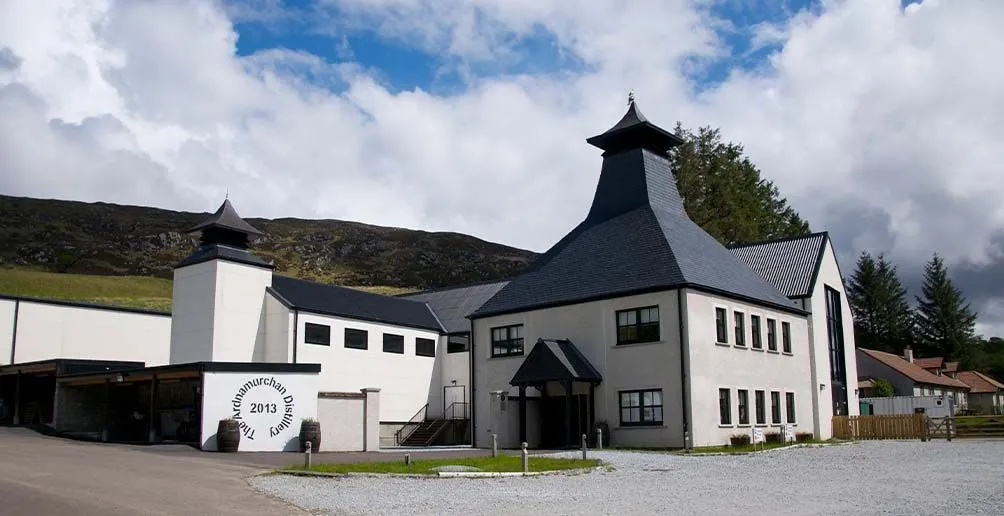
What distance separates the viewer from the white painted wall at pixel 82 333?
4238cm

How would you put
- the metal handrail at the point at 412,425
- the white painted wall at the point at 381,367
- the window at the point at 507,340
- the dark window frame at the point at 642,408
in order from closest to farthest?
the dark window frame at the point at 642,408, the window at the point at 507,340, the white painted wall at the point at 381,367, the metal handrail at the point at 412,425

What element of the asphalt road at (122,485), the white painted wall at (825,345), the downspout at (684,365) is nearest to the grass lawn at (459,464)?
the asphalt road at (122,485)

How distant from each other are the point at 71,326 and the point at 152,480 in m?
30.4

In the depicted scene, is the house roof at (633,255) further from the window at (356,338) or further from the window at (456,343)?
the window at (456,343)

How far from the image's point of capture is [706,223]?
→ 57.9 m

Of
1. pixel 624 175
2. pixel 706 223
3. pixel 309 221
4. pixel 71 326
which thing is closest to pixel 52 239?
pixel 309 221

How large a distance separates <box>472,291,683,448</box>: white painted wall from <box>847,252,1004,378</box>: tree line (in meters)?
61.3

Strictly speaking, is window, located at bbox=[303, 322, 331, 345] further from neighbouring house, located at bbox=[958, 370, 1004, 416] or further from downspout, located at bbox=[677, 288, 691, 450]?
neighbouring house, located at bbox=[958, 370, 1004, 416]

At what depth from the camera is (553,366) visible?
32.3 meters

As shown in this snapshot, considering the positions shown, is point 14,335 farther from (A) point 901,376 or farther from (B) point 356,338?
(A) point 901,376

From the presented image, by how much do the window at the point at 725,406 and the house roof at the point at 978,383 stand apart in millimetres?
57636

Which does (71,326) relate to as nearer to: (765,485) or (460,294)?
(460,294)

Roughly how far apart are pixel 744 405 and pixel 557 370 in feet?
25.3

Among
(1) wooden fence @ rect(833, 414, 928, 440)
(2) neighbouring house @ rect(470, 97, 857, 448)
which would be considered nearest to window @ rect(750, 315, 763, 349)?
(2) neighbouring house @ rect(470, 97, 857, 448)
